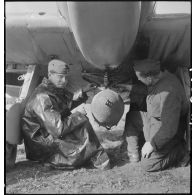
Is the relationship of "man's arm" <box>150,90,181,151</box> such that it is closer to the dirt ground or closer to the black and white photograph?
the black and white photograph

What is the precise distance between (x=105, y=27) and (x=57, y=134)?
4.73 ft

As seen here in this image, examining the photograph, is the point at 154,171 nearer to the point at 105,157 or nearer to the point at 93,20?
the point at 105,157

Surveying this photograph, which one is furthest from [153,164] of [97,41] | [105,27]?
[105,27]

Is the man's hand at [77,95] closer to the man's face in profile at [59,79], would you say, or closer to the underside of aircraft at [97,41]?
the underside of aircraft at [97,41]

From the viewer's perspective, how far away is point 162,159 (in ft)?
10.8

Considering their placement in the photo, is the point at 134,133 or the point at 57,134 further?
the point at 134,133

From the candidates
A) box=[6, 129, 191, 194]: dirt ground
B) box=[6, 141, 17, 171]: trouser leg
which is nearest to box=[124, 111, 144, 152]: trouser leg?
box=[6, 129, 191, 194]: dirt ground

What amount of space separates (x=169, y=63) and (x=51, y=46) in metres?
1.36

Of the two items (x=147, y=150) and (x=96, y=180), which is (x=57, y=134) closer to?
(x=96, y=180)

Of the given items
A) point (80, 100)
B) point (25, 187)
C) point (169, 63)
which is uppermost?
point (169, 63)

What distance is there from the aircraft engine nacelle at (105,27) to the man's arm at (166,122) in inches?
41.1

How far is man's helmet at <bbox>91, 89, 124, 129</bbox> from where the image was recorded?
10.3 ft

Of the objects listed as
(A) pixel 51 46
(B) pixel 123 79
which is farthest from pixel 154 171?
(A) pixel 51 46

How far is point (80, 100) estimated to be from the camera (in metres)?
4.24
